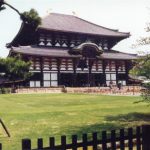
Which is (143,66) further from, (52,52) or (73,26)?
(73,26)

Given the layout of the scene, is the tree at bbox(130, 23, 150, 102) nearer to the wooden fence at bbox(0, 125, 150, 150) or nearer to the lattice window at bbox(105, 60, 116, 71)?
the wooden fence at bbox(0, 125, 150, 150)

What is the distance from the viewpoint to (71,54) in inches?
1925

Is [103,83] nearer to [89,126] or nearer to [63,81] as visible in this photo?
[63,81]

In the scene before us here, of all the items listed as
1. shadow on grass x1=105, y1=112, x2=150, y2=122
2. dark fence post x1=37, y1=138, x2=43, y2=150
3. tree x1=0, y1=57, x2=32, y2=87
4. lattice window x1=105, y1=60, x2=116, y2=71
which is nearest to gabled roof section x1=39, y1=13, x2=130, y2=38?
lattice window x1=105, y1=60, x2=116, y2=71

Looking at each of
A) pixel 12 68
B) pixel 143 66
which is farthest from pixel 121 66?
pixel 12 68

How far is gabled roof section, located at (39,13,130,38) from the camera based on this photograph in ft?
165

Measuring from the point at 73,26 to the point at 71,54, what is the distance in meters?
6.60

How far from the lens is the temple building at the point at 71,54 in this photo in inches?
1815

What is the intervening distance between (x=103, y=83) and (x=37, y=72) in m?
11.4

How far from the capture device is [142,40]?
14.4 meters

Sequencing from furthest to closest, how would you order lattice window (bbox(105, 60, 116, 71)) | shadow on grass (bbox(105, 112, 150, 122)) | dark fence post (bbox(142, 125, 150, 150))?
lattice window (bbox(105, 60, 116, 71)) < shadow on grass (bbox(105, 112, 150, 122)) < dark fence post (bbox(142, 125, 150, 150))

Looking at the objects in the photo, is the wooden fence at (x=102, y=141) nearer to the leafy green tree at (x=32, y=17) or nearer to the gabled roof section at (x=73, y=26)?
the leafy green tree at (x=32, y=17)

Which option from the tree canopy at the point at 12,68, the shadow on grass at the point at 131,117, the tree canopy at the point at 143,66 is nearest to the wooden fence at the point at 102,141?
the tree canopy at the point at 12,68

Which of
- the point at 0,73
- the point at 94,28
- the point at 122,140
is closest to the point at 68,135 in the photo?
the point at 0,73
